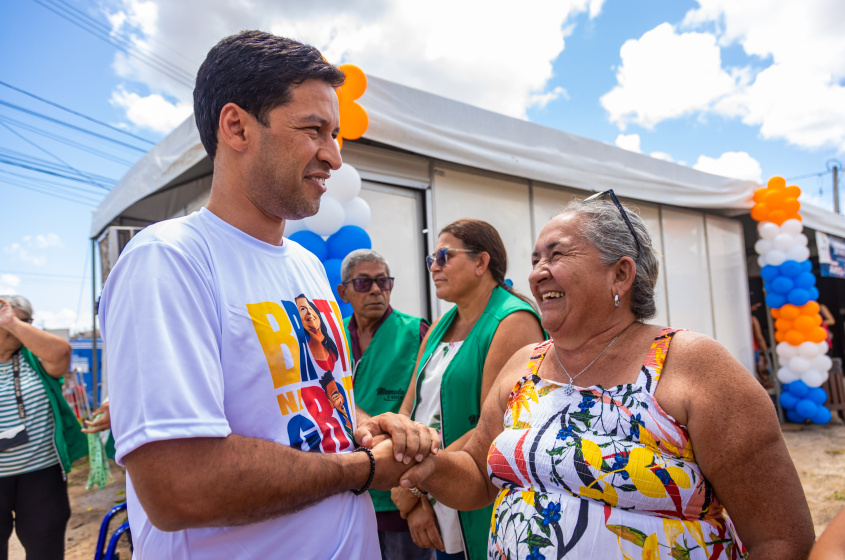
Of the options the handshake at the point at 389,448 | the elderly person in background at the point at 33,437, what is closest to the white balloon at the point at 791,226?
the handshake at the point at 389,448

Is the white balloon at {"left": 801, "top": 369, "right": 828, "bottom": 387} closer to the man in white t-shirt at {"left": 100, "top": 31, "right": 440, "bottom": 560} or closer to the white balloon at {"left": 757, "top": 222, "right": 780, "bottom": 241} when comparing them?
the white balloon at {"left": 757, "top": 222, "right": 780, "bottom": 241}

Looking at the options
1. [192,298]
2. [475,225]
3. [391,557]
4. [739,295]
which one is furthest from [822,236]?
[192,298]

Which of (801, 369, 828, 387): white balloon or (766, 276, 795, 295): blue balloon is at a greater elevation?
(766, 276, 795, 295): blue balloon

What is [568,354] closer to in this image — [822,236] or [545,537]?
[545,537]

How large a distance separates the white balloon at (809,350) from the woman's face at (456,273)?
727 centimetres

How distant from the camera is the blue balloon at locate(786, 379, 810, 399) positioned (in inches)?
294

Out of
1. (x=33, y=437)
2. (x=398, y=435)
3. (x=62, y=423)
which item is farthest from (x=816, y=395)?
(x=33, y=437)

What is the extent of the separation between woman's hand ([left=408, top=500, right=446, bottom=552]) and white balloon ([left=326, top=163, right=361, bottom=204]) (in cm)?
228

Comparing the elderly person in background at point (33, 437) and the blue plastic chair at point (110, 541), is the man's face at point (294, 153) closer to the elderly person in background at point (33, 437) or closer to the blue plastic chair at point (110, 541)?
the blue plastic chair at point (110, 541)

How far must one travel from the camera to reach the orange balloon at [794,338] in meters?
7.40

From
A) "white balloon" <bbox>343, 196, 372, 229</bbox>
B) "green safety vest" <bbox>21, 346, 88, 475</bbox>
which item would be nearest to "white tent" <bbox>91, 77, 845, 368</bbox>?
"white balloon" <bbox>343, 196, 372, 229</bbox>

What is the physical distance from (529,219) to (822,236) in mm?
6920

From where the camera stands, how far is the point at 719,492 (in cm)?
123

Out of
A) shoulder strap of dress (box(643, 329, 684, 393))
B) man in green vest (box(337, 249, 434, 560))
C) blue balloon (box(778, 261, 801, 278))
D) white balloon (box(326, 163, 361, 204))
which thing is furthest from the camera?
blue balloon (box(778, 261, 801, 278))
